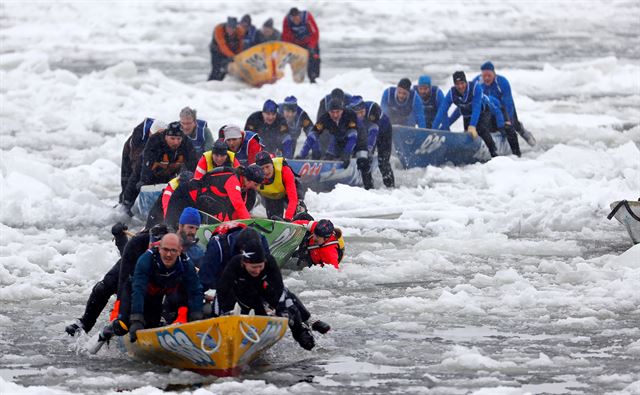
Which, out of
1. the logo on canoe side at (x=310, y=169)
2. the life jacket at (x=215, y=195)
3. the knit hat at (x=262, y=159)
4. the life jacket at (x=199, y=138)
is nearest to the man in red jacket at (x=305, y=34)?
the logo on canoe side at (x=310, y=169)

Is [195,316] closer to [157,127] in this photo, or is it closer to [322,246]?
[322,246]

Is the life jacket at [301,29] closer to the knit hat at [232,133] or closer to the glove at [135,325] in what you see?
the knit hat at [232,133]

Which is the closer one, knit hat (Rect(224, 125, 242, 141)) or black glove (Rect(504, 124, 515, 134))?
knit hat (Rect(224, 125, 242, 141))

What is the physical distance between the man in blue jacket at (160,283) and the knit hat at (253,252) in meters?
0.44

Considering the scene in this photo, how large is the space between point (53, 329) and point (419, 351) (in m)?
3.56

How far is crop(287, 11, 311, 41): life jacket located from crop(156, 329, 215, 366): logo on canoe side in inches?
789

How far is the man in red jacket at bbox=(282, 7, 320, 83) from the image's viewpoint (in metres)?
30.5

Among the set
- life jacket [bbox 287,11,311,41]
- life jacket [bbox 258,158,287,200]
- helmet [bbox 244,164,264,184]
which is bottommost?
life jacket [bbox 258,158,287,200]

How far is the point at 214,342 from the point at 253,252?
88cm

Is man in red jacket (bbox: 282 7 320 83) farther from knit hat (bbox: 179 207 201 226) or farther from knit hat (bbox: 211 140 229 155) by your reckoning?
knit hat (bbox: 179 207 201 226)

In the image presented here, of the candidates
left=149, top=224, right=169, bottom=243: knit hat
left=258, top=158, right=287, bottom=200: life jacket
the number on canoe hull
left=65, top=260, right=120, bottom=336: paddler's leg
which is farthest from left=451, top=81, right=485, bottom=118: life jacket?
left=149, top=224, right=169, bottom=243: knit hat

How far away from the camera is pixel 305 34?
3070 centimetres

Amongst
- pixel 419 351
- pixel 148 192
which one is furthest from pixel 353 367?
pixel 148 192

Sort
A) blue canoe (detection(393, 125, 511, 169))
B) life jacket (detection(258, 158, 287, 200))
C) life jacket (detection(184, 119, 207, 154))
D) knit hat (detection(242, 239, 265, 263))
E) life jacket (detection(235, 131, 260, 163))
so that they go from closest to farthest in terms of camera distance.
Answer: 1. knit hat (detection(242, 239, 265, 263))
2. life jacket (detection(258, 158, 287, 200))
3. life jacket (detection(235, 131, 260, 163))
4. life jacket (detection(184, 119, 207, 154))
5. blue canoe (detection(393, 125, 511, 169))
